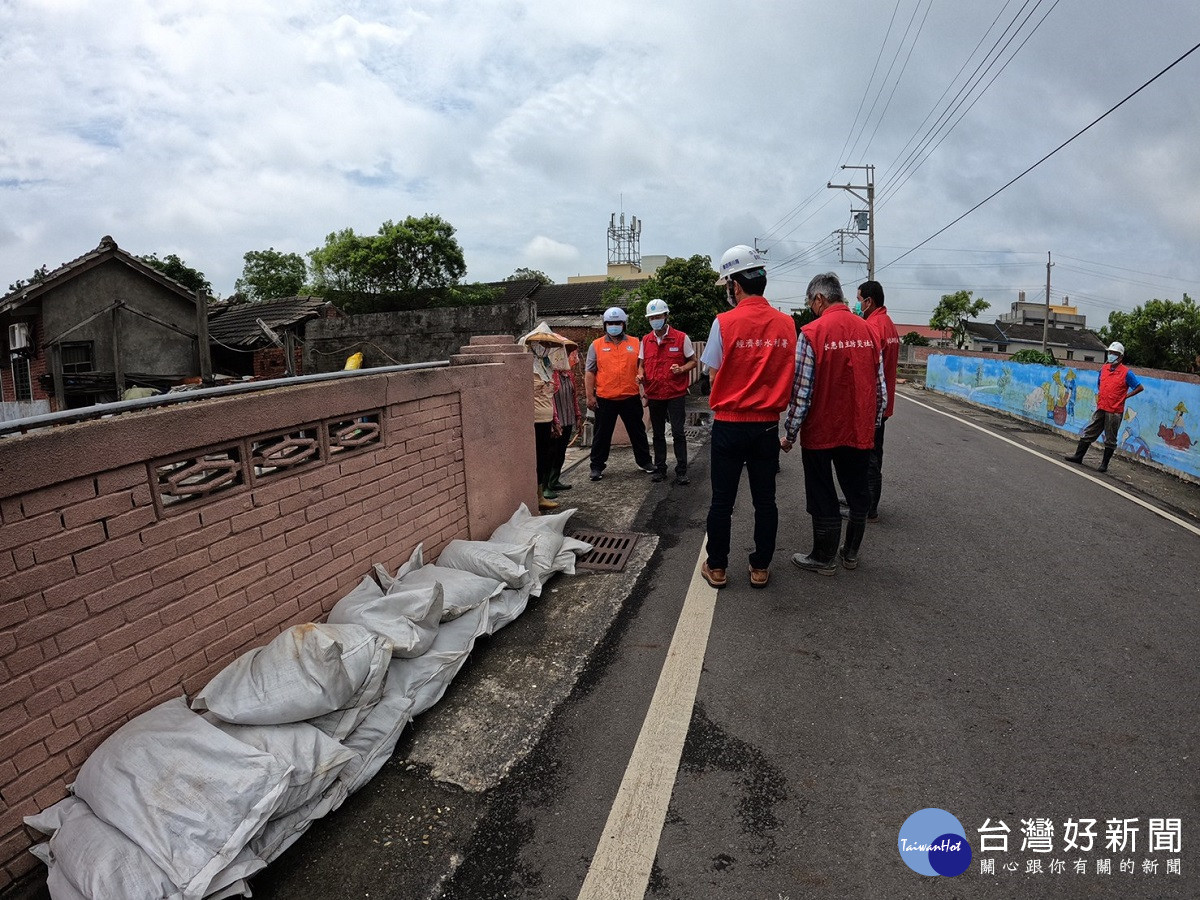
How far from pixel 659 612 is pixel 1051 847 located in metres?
2.01

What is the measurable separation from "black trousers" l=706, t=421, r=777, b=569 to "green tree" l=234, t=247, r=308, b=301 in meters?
42.3

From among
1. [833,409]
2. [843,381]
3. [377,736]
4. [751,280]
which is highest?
[751,280]

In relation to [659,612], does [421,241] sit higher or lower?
higher

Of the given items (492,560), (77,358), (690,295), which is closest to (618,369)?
(492,560)

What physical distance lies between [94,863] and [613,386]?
5397mm

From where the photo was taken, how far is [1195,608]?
3.70 meters

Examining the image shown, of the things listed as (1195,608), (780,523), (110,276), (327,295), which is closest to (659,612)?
(780,523)

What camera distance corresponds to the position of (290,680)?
233cm

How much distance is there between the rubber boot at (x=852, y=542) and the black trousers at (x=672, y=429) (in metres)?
2.50

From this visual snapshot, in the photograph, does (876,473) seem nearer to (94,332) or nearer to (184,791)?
(184,791)

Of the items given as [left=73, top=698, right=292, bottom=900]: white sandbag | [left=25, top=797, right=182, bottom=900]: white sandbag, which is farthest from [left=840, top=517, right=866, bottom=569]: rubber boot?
[left=25, top=797, right=182, bottom=900]: white sandbag

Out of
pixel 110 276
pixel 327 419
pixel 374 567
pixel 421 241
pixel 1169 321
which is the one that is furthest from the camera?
pixel 1169 321

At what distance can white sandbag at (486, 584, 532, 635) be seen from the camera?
11.3 ft

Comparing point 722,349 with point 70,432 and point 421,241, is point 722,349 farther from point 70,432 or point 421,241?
point 421,241
